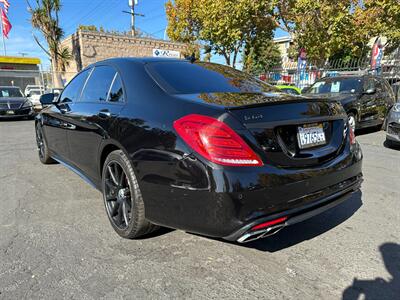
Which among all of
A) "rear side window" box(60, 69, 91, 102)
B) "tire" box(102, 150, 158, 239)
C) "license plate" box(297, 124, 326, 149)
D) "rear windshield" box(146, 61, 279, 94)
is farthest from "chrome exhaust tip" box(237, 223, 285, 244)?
"rear side window" box(60, 69, 91, 102)

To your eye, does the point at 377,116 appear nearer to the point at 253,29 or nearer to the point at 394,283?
the point at 394,283

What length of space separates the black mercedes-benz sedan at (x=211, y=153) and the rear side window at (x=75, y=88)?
847 millimetres

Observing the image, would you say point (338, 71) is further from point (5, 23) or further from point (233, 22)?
point (5, 23)

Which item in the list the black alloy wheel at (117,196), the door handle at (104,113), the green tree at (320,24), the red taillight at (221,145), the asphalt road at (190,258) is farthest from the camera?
the green tree at (320,24)

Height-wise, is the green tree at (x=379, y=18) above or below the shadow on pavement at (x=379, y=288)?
above

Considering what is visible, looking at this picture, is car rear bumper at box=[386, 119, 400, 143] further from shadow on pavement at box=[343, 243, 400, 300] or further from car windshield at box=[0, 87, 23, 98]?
car windshield at box=[0, 87, 23, 98]

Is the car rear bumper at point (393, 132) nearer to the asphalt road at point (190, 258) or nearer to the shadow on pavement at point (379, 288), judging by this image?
the asphalt road at point (190, 258)

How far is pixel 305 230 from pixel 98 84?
102 inches

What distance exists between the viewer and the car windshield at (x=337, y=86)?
8.38m

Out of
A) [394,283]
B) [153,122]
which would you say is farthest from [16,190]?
[394,283]

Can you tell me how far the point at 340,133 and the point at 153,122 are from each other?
1.56 m

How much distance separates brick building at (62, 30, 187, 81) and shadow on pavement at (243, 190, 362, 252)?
72.4 feet

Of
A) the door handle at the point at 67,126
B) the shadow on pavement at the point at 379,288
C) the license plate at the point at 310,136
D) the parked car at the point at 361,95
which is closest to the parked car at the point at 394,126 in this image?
the parked car at the point at 361,95

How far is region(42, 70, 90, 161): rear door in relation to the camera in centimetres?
400
